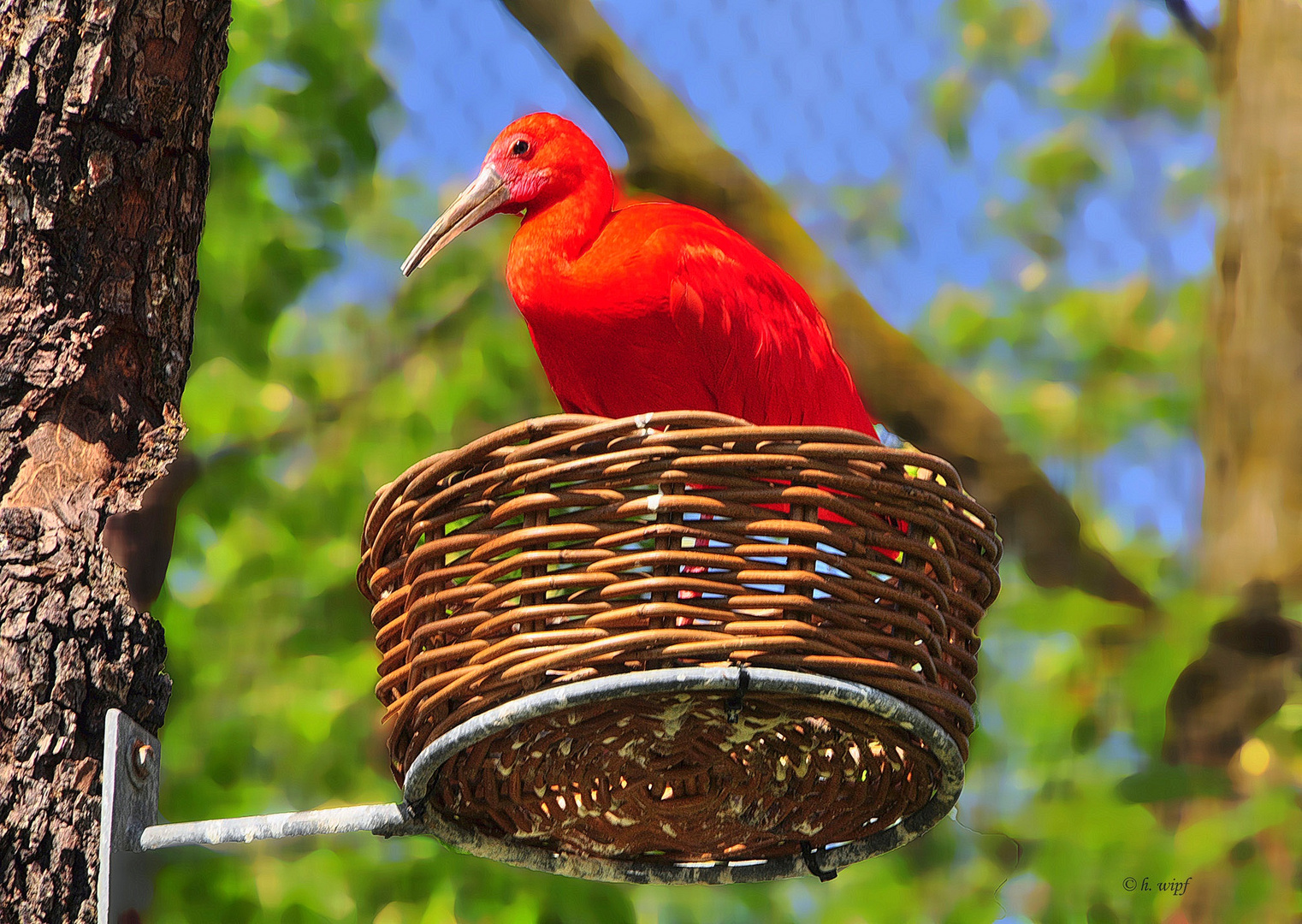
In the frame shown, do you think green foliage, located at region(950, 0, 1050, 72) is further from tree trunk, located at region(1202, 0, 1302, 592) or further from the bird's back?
the bird's back

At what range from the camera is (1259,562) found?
13.4ft

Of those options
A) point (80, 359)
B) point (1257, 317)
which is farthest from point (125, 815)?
point (1257, 317)

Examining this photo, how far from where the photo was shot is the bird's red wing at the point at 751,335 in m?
2.52

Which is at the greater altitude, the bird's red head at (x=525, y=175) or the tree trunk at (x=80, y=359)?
the bird's red head at (x=525, y=175)

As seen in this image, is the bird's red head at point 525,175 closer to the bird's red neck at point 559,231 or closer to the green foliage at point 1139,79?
the bird's red neck at point 559,231

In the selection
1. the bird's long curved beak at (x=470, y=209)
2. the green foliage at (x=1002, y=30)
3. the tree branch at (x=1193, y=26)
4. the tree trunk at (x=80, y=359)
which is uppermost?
the green foliage at (x=1002, y=30)

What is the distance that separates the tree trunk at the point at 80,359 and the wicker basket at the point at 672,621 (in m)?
0.43

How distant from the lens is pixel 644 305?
2.48 meters

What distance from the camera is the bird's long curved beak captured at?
273 cm

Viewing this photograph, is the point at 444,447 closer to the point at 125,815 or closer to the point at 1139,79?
the point at 125,815

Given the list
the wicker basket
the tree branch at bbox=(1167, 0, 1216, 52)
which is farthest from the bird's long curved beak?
the tree branch at bbox=(1167, 0, 1216, 52)

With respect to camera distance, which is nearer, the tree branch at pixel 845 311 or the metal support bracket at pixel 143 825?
the metal support bracket at pixel 143 825

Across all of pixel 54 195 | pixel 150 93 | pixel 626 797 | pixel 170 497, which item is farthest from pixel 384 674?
pixel 170 497

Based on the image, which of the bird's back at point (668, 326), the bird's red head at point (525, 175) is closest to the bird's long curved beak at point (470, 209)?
the bird's red head at point (525, 175)
